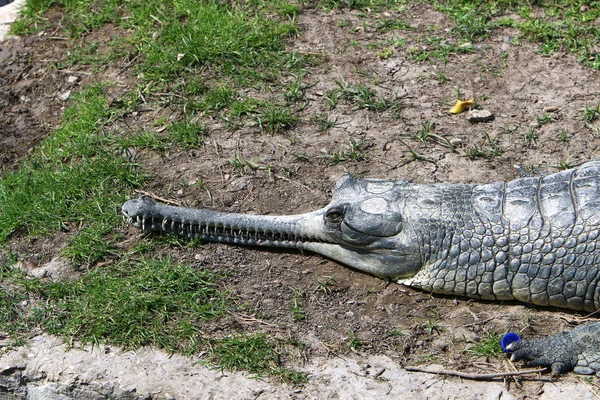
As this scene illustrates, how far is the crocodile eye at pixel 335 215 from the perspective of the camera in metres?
4.93

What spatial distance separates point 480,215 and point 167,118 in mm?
2635

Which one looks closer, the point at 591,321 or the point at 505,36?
the point at 591,321

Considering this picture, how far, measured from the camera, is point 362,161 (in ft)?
18.9

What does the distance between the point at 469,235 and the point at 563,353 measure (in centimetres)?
82

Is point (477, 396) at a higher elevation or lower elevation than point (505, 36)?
lower

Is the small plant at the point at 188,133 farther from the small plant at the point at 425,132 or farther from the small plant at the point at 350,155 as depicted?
the small plant at the point at 425,132

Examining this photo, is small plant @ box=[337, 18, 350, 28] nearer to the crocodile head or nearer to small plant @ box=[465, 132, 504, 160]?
small plant @ box=[465, 132, 504, 160]

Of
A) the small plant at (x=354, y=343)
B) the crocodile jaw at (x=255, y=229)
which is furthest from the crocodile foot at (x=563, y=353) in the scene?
the crocodile jaw at (x=255, y=229)

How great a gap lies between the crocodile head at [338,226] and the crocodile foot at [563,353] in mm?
801

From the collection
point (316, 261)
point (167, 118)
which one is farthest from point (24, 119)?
point (316, 261)

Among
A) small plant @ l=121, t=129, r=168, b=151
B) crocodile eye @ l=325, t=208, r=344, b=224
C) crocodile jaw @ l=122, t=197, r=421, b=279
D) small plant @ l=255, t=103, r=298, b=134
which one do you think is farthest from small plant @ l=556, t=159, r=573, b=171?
small plant @ l=121, t=129, r=168, b=151

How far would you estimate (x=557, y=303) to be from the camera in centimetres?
461

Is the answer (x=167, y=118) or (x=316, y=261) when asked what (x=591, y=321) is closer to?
(x=316, y=261)

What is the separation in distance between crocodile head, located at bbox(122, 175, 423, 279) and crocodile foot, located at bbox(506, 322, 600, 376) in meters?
0.80
